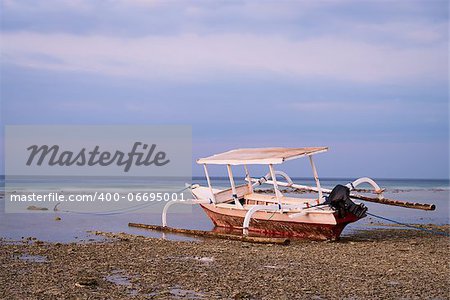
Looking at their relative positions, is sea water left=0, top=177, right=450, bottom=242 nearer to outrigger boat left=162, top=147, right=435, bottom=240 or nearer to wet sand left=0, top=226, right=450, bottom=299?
outrigger boat left=162, top=147, right=435, bottom=240

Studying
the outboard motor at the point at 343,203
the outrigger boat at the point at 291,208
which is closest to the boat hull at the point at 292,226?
the outrigger boat at the point at 291,208

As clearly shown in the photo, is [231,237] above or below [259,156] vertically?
below

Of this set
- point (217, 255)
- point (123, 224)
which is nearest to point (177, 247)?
point (217, 255)

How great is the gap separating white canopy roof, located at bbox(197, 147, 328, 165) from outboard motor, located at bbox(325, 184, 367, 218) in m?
1.49

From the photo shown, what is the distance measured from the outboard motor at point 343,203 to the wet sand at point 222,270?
35.7 inches

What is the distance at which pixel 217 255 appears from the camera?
13.7 metres

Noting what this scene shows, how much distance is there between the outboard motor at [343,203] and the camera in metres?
16.5

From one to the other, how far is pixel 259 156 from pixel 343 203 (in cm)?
317

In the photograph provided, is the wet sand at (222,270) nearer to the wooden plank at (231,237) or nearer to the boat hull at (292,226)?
the wooden plank at (231,237)

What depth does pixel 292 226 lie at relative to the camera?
17.6 m

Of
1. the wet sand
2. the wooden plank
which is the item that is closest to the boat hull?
the wet sand

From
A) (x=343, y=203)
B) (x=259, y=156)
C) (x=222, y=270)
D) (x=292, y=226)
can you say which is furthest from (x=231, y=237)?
(x=222, y=270)

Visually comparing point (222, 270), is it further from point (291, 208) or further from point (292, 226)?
point (292, 226)

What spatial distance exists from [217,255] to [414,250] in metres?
5.16
